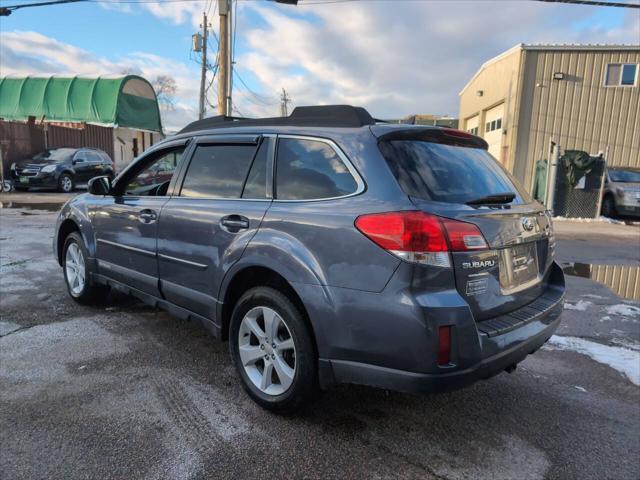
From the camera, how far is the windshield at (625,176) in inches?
590

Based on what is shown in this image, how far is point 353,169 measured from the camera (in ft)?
8.57

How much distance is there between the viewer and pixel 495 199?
275 cm

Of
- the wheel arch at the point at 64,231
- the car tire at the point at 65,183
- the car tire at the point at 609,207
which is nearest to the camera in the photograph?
the wheel arch at the point at 64,231

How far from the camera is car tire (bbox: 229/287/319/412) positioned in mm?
Result: 2680

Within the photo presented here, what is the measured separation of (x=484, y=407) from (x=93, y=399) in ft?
8.13

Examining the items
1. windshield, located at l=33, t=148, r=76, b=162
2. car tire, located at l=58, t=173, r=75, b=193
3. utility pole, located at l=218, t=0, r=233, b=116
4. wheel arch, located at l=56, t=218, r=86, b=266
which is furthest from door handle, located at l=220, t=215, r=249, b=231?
windshield, located at l=33, t=148, r=76, b=162

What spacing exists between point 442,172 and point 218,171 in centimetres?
157

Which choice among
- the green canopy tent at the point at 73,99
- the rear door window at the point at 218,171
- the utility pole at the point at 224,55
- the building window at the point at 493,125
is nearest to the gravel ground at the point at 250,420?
the rear door window at the point at 218,171

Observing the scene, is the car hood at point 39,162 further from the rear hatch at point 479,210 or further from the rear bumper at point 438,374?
the rear bumper at point 438,374

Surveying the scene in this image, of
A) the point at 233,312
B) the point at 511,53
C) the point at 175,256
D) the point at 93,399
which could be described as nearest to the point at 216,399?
Answer: the point at 233,312

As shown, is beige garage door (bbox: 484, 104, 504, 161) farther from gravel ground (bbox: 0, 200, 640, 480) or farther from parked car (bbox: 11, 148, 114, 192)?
gravel ground (bbox: 0, 200, 640, 480)

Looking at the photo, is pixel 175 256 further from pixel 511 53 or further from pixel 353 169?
pixel 511 53

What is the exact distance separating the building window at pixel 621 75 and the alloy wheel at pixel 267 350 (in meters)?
20.6

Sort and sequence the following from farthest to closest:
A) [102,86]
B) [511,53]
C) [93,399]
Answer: [102,86]
[511,53]
[93,399]
